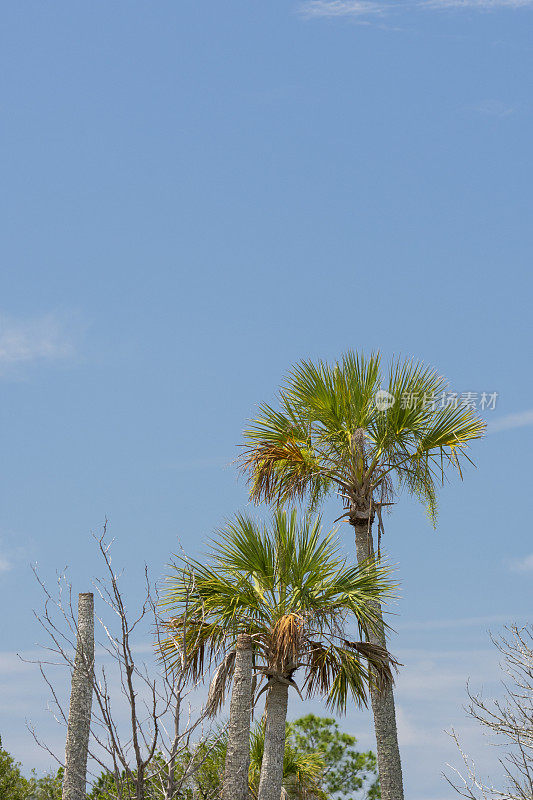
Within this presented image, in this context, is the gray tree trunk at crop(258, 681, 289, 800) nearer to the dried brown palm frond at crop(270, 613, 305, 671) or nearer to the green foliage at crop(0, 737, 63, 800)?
the dried brown palm frond at crop(270, 613, 305, 671)

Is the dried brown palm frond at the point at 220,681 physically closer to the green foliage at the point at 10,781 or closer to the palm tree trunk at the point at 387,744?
the palm tree trunk at the point at 387,744

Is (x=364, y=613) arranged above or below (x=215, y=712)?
above

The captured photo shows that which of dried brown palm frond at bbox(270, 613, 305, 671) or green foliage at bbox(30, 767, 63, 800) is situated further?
green foliage at bbox(30, 767, 63, 800)

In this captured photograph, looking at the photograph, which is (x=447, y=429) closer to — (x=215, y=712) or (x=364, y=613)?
(x=364, y=613)

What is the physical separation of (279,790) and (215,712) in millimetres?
1329

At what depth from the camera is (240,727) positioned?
11523 millimetres

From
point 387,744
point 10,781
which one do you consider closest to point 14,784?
point 10,781

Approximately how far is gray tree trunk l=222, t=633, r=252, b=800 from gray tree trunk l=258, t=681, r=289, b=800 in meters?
0.91

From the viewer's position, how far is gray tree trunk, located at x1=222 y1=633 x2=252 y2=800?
36.8 ft

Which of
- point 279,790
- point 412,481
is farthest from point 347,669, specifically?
point 412,481

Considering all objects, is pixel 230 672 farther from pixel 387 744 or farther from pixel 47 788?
pixel 47 788

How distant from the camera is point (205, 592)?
44.0 ft

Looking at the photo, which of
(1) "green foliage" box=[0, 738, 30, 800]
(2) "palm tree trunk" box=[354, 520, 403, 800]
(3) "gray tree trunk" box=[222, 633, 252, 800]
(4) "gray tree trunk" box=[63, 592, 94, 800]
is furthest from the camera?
(1) "green foliage" box=[0, 738, 30, 800]

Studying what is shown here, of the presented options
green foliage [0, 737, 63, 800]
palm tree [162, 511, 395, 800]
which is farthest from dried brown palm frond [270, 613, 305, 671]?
green foliage [0, 737, 63, 800]
